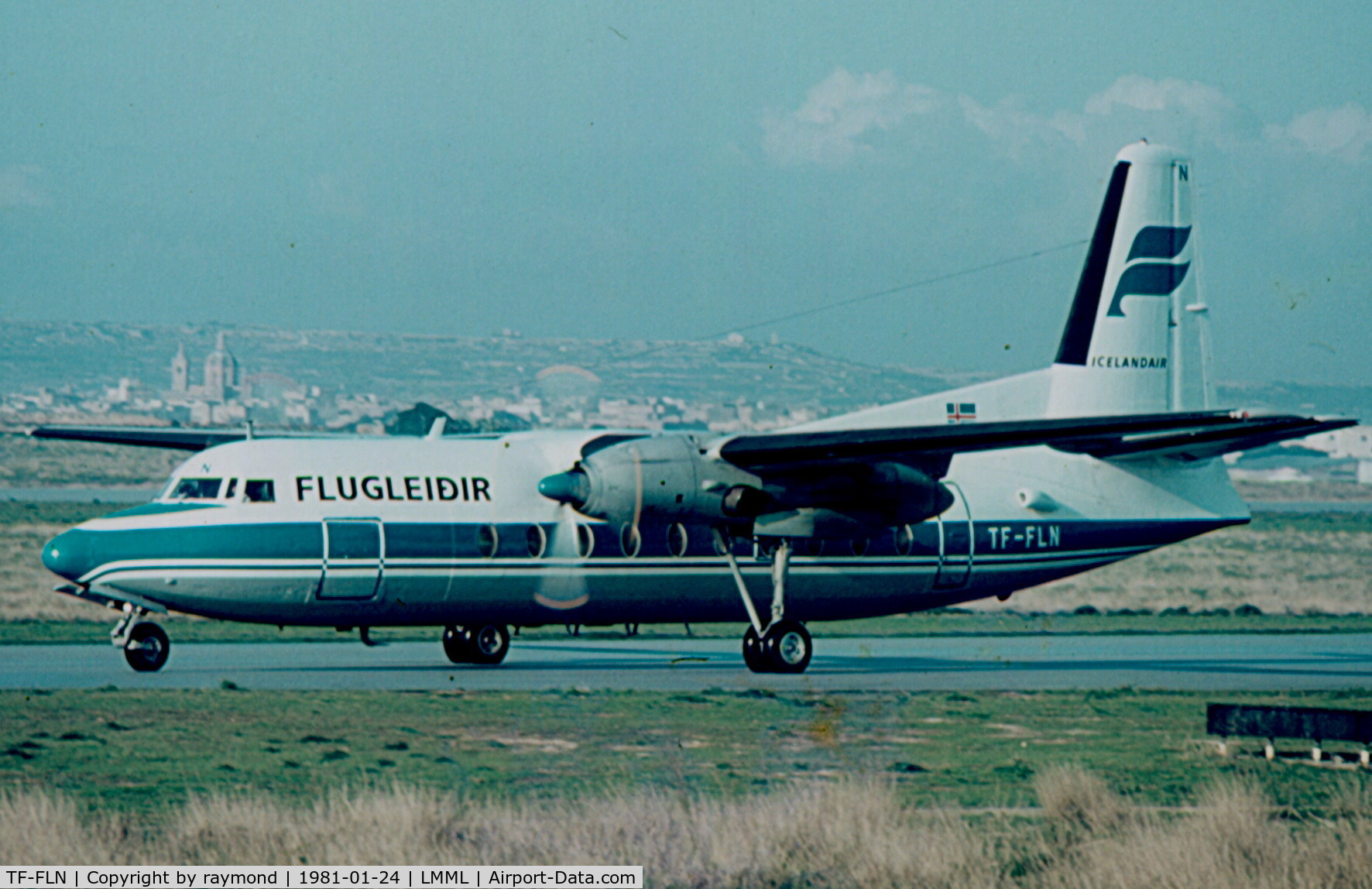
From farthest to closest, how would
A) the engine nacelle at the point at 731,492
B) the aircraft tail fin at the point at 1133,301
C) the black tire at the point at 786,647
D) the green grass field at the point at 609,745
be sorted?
the aircraft tail fin at the point at 1133,301
the black tire at the point at 786,647
the engine nacelle at the point at 731,492
the green grass field at the point at 609,745

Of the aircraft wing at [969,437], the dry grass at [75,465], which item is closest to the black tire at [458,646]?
the aircraft wing at [969,437]

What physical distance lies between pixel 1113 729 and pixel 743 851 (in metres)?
9.03

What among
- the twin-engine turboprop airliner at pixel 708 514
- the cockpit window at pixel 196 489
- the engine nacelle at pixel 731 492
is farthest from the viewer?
the engine nacelle at pixel 731 492

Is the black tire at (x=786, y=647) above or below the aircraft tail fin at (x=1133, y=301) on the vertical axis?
below

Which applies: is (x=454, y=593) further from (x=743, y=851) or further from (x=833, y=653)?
(x=743, y=851)

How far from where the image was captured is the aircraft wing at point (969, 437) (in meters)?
22.3

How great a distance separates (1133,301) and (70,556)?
18231 mm

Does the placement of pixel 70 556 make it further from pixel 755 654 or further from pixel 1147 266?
pixel 1147 266

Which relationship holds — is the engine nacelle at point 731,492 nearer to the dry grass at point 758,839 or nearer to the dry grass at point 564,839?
the dry grass at point 758,839

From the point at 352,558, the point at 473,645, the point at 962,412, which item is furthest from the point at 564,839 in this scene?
the point at 962,412

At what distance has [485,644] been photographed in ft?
86.6

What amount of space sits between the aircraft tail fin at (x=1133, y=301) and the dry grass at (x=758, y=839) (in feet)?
54.9

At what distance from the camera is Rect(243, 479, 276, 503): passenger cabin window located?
2327 centimetres

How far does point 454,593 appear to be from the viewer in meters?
24.0
